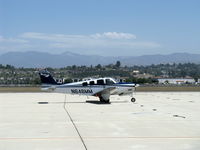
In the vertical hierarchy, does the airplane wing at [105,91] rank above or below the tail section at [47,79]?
below

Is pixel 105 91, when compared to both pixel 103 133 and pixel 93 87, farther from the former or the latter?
pixel 103 133

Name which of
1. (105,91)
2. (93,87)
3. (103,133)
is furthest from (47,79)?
(103,133)

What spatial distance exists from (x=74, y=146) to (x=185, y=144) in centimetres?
345

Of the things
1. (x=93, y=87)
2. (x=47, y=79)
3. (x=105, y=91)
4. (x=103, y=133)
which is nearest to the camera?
(x=103, y=133)

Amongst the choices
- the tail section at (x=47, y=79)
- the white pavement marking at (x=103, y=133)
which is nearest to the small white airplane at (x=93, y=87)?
the tail section at (x=47, y=79)

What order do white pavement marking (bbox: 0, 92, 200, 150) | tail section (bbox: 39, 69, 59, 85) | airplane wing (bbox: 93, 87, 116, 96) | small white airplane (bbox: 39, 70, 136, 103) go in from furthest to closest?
tail section (bbox: 39, 69, 59, 85) → small white airplane (bbox: 39, 70, 136, 103) → airplane wing (bbox: 93, 87, 116, 96) → white pavement marking (bbox: 0, 92, 200, 150)

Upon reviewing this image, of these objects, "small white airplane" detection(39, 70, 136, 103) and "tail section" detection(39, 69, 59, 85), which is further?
"tail section" detection(39, 69, 59, 85)

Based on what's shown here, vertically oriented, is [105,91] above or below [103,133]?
above

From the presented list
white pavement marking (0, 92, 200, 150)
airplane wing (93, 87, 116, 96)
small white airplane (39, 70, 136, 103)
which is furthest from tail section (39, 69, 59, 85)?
white pavement marking (0, 92, 200, 150)

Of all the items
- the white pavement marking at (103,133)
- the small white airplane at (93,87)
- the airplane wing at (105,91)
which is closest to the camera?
the white pavement marking at (103,133)

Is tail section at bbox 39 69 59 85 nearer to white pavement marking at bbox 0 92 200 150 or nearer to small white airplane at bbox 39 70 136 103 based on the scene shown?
small white airplane at bbox 39 70 136 103

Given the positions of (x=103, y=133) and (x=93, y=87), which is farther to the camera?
(x=93, y=87)

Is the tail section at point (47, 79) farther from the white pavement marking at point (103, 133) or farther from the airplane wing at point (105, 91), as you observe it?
the white pavement marking at point (103, 133)

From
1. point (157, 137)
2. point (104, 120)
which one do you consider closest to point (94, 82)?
point (104, 120)
